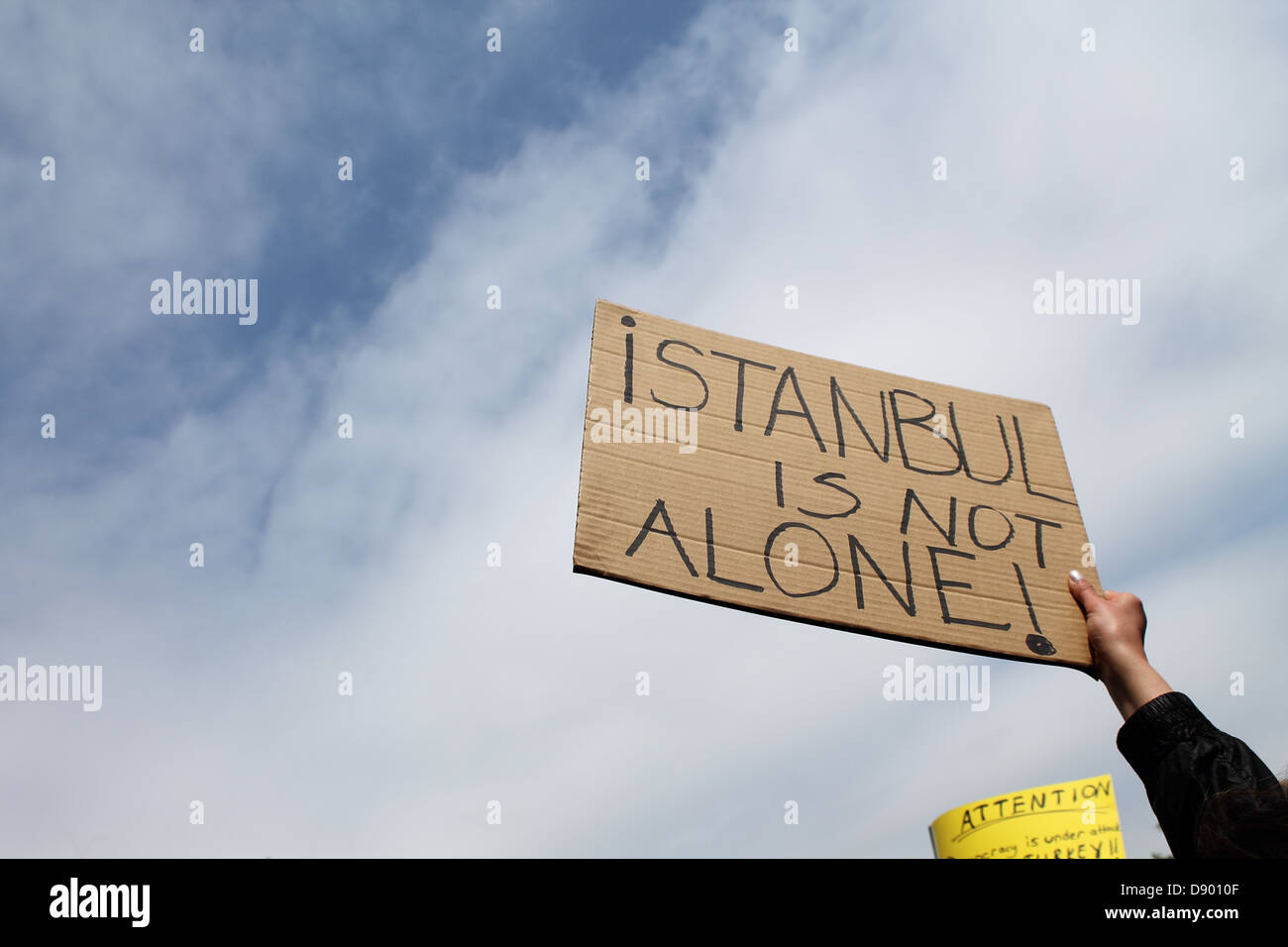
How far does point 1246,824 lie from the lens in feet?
4.08

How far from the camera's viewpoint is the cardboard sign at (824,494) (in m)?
2.14

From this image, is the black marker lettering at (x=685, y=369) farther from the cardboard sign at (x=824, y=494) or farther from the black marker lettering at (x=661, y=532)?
the black marker lettering at (x=661, y=532)

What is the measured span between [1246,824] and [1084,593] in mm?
1258

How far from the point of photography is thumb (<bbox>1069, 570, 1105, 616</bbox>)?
7.82 feet

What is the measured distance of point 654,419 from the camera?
2344 mm

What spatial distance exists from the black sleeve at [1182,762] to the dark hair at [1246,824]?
0.18m

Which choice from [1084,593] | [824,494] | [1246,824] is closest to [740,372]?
[824,494]

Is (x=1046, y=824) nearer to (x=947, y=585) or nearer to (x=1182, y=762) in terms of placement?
(x=947, y=585)

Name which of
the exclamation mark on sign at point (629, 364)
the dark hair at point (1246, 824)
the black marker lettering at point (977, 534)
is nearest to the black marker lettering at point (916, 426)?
the black marker lettering at point (977, 534)

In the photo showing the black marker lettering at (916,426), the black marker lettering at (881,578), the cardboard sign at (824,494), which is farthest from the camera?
the black marker lettering at (916,426)

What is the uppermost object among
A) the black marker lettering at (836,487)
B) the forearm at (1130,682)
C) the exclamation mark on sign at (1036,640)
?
the black marker lettering at (836,487)

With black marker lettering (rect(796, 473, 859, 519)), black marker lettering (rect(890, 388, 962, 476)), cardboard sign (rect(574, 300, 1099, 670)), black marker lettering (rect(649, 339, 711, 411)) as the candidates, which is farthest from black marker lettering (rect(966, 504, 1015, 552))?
black marker lettering (rect(649, 339, 711, 411))
